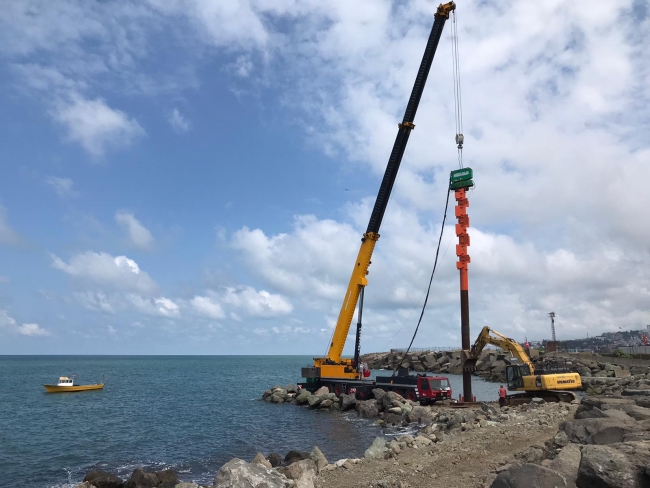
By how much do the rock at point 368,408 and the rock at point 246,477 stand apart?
61.1ft

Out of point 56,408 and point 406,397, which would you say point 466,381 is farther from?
point 56,408

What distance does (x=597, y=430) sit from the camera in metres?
11.6

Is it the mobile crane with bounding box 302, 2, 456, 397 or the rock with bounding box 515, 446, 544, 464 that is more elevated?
the mobile crane with bounding box 302, 2, 456, 397

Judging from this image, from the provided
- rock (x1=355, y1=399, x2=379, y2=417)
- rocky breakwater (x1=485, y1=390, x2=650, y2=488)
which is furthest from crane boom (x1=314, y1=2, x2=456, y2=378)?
rocky breakwater (x1=485, y1=390, x2=650, y2=488)

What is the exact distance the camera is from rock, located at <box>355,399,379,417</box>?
3043 centimetres

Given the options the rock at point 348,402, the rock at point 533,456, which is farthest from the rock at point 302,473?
the rock at point 348,402

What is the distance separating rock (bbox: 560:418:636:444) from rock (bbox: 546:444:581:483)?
190 centimetres

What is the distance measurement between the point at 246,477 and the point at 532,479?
681cm

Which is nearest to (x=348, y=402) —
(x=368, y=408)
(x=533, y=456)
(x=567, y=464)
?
(x=368, y=408)

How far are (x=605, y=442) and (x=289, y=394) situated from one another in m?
31.2

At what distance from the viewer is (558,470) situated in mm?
8828

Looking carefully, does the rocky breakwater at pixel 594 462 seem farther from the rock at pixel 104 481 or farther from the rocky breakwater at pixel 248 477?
the rock at pixel 104 481

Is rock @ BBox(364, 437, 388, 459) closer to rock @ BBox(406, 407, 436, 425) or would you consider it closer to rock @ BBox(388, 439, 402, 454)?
rock @ BBox(388, 439, 402, 454)

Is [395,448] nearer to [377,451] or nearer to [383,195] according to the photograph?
[377,451]
